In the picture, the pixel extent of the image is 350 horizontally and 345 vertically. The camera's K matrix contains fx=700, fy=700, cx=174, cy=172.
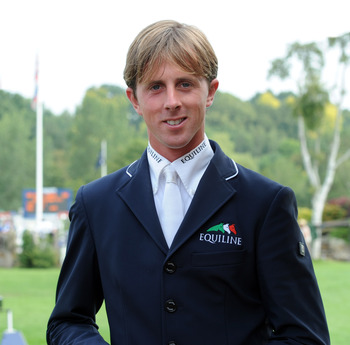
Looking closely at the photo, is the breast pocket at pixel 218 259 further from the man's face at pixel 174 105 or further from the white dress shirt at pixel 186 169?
the man's face at pixel 174 105

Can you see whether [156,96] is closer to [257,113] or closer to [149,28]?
[149,28]

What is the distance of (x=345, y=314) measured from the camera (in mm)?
13039

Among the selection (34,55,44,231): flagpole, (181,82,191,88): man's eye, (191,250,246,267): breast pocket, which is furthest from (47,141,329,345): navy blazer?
(34,55,44,231): flagpole

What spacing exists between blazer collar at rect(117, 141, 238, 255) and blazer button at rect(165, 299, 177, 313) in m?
0.13

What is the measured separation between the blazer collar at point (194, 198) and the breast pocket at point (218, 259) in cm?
6

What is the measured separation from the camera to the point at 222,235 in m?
1.89

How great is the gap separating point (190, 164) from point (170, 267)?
11.9 inches

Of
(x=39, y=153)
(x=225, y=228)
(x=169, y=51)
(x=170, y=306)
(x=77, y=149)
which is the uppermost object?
(x=77, y=149)

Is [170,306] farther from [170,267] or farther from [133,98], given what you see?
[133,98]

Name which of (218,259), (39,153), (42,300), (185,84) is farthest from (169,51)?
(39,153)

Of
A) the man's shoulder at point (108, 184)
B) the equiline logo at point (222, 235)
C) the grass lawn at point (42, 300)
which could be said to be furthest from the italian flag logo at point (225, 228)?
the grass lawn at point (42, 300)

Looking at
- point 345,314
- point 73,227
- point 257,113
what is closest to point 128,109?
point 257,113

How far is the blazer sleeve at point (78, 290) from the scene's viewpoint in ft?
6.53

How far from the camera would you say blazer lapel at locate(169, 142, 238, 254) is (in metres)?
1.88
